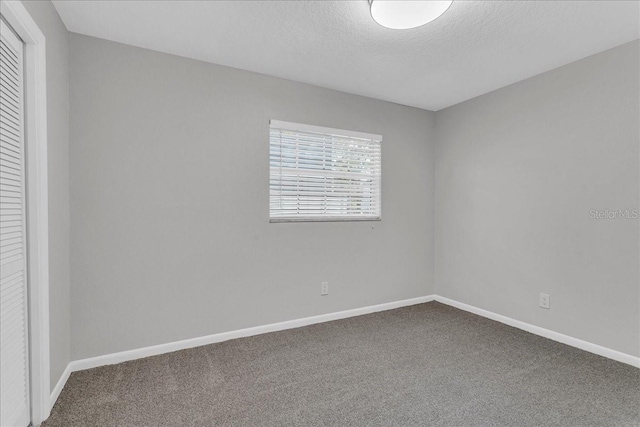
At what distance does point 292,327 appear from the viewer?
3.09 metres

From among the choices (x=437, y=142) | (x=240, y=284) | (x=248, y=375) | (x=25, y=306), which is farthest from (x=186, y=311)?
(x=437, y=142)

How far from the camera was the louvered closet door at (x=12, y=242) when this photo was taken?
1446mm

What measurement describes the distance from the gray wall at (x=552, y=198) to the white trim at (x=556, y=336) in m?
0.04

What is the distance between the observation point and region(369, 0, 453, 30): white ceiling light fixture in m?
1.73

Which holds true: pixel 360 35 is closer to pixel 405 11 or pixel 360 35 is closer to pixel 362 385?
pixel 405 11

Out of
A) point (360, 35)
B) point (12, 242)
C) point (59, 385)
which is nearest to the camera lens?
point (12, 242)

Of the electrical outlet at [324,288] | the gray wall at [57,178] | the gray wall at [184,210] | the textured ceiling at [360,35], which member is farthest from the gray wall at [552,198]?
the gray wall at [57,178]

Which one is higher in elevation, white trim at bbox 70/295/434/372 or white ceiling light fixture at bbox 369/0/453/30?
white ceiling light fixture at bbox 369/0/453/30

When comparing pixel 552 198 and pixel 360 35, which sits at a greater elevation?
pixel 360 35

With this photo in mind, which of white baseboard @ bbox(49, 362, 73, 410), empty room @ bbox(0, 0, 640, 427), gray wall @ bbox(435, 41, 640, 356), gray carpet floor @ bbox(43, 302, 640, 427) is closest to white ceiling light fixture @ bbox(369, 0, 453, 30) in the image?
empty room @ bbox(0, 0, 640, 427)

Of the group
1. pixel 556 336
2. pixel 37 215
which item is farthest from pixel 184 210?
pixel 556 336

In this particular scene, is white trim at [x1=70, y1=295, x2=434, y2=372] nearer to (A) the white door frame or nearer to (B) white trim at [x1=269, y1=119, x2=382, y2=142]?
(A) the white door frame

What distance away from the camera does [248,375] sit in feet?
7.24

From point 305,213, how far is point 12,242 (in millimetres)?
2117
